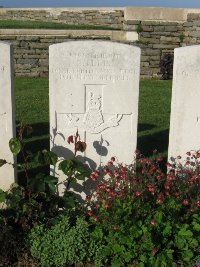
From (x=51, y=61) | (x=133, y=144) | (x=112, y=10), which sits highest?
(x=112, y=10)

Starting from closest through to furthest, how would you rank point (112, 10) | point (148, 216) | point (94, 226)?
point (148, 216) → point (94, 226) → point (112, 10)

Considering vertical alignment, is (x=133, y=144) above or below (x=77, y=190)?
above

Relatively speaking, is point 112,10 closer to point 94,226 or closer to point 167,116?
point 167,116

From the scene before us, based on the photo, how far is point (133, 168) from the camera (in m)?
4.07

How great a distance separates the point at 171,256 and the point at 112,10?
1407 centimetres

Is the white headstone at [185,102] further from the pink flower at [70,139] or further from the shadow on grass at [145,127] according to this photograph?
the shadow on grass at [145,127]

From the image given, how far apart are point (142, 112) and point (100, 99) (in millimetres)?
4192

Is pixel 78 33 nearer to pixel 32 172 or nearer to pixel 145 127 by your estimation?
pixel 145 127

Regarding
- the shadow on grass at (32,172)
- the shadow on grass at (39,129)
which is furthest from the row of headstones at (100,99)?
the shadow on grass at (39,129)

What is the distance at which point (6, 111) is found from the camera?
412cm

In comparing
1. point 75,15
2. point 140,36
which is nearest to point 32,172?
point 140,36

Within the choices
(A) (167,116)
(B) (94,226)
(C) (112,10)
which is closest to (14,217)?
(B) (94,226)

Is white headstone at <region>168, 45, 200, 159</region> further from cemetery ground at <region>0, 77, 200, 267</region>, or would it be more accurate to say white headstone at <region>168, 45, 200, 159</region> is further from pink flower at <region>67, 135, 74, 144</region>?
pink flower at <region>67, 135, 74, 144</region>

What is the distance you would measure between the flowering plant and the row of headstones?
0.47 meters
